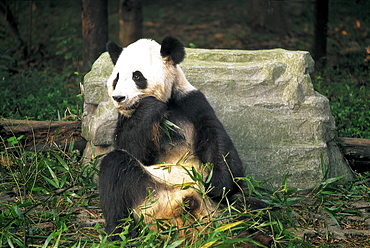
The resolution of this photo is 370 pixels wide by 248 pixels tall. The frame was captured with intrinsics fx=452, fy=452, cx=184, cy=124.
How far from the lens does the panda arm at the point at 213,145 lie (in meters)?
3.80

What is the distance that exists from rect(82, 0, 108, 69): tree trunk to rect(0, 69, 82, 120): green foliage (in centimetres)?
77

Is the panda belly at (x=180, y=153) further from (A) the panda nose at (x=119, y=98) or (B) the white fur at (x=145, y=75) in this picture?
(A) the panda nose at (x=119, y=98)

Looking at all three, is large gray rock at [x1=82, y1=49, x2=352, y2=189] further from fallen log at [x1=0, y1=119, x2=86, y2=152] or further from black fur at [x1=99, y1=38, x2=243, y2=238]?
black fur at [x1=99, y1=38, x2=243, y2=238]

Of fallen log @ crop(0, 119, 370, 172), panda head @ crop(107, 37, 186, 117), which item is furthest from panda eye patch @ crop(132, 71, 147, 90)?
fallen log @ crop(0, 119, 370, 172)

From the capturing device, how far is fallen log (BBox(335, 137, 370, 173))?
541 centimetres

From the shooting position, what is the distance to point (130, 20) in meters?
8.68

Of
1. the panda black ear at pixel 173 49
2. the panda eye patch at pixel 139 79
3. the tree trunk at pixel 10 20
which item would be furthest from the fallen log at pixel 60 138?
the tree trunk at pixel 10 20

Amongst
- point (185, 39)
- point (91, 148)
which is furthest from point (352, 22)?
point (91, 148)

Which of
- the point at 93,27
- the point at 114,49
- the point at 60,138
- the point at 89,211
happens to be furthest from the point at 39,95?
the point at 114,49

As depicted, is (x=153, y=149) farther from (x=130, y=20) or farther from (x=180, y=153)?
(x=130, y=20)

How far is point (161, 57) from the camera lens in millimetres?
3951

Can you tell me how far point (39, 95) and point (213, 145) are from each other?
17.0 feet

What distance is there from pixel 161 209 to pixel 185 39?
8.85m

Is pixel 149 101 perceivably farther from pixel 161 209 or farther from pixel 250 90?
pixel 250 90
